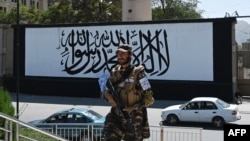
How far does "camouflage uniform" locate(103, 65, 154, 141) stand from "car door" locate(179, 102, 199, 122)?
14541 millimetres

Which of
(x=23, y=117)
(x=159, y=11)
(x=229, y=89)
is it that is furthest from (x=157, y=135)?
(x=159, y=11)

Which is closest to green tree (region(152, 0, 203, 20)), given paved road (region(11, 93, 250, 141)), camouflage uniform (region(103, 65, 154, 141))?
paved road (region(11, 93, 250, 141))

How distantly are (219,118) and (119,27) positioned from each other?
1370cm

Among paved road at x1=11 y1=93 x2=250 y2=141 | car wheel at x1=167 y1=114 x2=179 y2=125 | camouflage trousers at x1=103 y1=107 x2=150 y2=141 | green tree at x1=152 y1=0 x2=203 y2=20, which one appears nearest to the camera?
camouflage trousers at x1=103 y1=107 x2=150 y2=141

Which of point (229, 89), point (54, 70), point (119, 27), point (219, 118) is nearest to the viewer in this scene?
point (219, 118)

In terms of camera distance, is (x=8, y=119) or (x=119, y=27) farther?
(x=119, y=27)

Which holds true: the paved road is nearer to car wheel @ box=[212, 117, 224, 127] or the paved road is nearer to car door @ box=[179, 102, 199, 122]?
car wheel @ box=[212, 117, 224, 127]

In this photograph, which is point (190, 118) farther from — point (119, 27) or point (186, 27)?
point (119, 27)

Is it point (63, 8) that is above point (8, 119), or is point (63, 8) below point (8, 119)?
above

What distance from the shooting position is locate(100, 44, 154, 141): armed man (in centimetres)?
598

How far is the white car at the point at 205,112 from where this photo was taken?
19.8 m

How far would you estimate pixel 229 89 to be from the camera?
94.4ft

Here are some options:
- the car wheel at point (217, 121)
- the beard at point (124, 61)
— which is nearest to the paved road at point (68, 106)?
the car wheel at point (217, 121)

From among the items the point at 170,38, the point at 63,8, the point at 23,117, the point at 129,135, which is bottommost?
the point at 23,117
